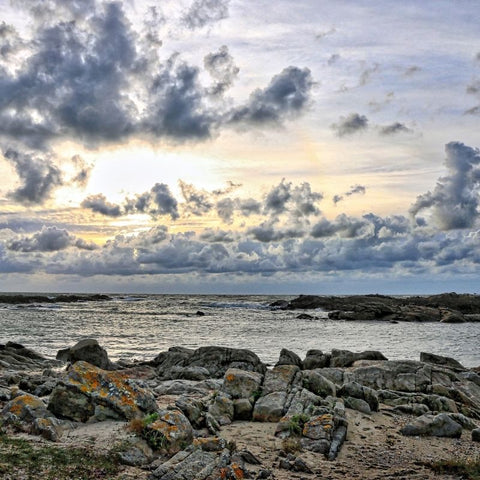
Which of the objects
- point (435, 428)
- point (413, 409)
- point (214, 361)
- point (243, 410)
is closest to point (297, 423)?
point (243, 410)

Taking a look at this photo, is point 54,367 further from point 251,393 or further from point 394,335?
point 394,335

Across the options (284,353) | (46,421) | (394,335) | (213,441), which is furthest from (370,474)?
(394,335)

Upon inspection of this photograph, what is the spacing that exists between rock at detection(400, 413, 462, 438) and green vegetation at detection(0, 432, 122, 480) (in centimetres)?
894

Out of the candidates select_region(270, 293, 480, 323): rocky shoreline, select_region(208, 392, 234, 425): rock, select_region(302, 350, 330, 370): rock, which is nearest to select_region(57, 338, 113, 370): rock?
select_region(302, 350, 330, 370): rock

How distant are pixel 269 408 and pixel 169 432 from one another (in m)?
4.21

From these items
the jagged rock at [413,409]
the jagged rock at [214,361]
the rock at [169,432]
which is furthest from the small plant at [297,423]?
the jagged rock at [214,361]

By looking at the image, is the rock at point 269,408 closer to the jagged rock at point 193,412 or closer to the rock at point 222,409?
the rock at point 222,409

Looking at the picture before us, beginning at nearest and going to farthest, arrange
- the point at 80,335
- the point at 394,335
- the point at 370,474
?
the point at 370,474 → the point at 80,335 → the point at 394,335

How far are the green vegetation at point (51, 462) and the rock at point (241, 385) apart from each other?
6.09 meters

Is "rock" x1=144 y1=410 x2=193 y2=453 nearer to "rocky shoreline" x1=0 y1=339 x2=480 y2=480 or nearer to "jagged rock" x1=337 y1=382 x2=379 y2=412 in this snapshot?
"rocky shoreline" x1=0 y1=339 x2=480 y2=480

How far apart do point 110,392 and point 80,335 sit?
3898 cm

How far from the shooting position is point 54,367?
95.5 feet

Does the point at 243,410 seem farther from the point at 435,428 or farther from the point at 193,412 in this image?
the point at 435,428

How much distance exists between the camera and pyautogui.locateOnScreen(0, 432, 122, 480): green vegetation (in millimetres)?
8555
